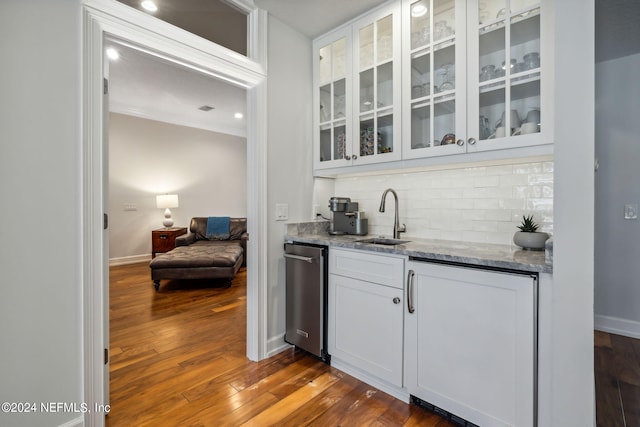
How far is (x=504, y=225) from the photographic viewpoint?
76.4 inches

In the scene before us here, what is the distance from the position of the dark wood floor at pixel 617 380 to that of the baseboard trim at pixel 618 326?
2.8 inches

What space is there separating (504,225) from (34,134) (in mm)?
2527

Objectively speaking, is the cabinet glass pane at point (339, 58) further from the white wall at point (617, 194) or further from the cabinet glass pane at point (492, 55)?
the white wall at point (617, 194)

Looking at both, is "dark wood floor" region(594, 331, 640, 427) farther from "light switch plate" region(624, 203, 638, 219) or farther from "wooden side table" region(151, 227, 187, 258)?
"wooden side table" region(151, 227, 187, 258)

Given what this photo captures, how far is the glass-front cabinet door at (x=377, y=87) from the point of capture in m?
2.06

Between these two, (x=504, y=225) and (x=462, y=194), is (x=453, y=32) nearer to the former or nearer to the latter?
(x=462, y=194)

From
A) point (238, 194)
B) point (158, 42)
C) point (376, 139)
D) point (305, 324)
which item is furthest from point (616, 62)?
point (238, 194)

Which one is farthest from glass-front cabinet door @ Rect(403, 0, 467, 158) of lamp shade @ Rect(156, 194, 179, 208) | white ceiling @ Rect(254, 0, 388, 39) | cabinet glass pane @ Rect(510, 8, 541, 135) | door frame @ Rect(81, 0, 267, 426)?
lamp shade @ Rect(156, 194, 179, 208)

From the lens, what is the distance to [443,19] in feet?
6.08

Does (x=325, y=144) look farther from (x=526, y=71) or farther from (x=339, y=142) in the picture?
(x=526, y=71)

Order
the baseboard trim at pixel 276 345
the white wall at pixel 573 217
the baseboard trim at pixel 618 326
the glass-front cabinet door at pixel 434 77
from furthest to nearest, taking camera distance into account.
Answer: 1. the baseboard trim at pixel 618 326
2. the baseboard trim at pixel 276 345
3. the glass-front cabinet door at pixel 434 77
4. the white wall at pixel 573 217

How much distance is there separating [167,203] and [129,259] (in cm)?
119

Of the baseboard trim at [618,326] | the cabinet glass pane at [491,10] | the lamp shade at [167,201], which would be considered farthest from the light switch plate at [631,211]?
the lamp shade at [167,201]

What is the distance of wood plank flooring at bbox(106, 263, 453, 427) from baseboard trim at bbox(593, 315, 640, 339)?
7.90ft
